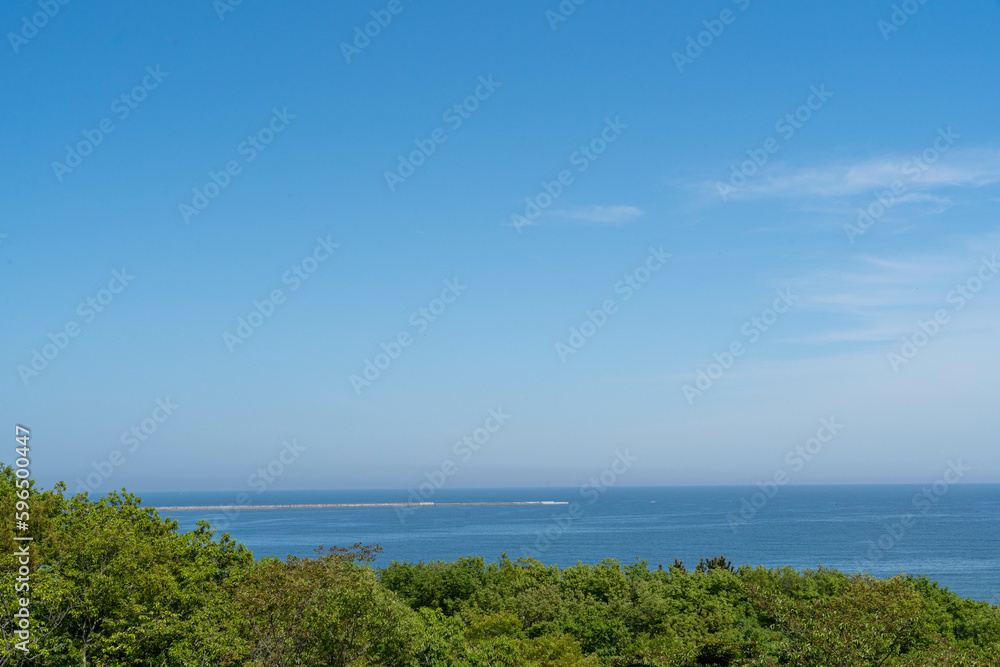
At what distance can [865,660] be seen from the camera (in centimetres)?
1838

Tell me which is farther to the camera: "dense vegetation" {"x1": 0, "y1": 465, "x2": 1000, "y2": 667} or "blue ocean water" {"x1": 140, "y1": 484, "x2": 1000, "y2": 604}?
"blue ocean water" {"x1": 140, "y1": 484, "x2": 1000, "y2": 604}

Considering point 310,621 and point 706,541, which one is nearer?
point 310,621

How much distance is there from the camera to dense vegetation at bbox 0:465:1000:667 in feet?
69.1

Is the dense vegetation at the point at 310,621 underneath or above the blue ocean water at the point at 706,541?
underneath

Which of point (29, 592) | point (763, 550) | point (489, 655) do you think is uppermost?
point (763, 550)

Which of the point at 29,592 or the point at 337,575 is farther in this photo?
the point at 337,575

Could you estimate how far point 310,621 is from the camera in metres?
23.1

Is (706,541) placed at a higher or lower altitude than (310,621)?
higher

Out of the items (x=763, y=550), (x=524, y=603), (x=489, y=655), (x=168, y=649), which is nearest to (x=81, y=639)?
(x=168, y=649)

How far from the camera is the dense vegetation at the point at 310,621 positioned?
2106 cm

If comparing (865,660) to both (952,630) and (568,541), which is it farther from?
(568,541)

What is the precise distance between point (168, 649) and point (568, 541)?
126 metres

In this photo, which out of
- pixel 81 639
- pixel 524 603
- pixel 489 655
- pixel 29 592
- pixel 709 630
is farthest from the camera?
pixel 524 603

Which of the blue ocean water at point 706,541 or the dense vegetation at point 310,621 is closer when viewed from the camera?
the dense vegetation at point 310,621
